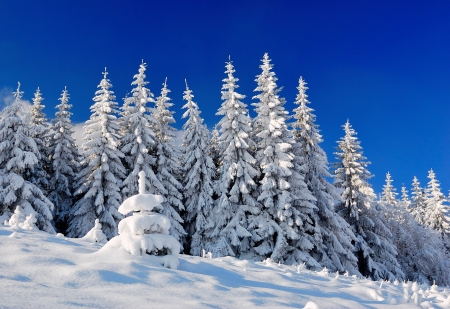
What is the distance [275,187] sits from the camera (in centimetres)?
2303

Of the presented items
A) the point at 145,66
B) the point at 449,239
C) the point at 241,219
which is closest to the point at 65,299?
the point at 241,219

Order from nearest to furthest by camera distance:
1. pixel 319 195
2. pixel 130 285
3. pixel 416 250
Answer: pixel 130 285, pixel 319 195, pixel 416 250

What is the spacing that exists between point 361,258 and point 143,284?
24995 mm

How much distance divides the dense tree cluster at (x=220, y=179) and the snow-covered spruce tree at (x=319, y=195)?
3.5 inches

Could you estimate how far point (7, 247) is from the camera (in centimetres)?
745

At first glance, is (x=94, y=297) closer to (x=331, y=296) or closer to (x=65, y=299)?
(x=65, y=299)

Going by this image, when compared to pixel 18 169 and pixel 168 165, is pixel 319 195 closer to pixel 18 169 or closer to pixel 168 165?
pixel 168 165

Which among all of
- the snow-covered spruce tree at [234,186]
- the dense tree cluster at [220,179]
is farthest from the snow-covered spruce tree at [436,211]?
the snow-covered spruce tree at [234,186]

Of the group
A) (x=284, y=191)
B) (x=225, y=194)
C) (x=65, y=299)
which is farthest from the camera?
(x=225, y=194)

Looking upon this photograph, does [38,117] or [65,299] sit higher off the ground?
[38,117]

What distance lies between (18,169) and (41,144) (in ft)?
16.7

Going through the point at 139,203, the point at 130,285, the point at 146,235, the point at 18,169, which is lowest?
the point at 130,285

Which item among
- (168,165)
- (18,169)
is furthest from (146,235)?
(168,165)

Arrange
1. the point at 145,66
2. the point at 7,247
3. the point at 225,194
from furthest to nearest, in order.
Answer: the point at 145,66 < the point at 225,194 < the point at 7,247
